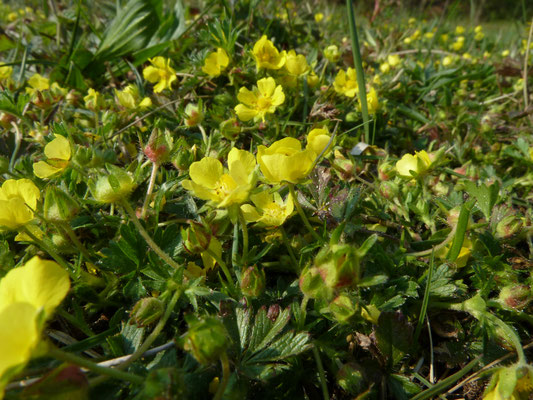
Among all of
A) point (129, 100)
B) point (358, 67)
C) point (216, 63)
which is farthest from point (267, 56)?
point (129, 100)

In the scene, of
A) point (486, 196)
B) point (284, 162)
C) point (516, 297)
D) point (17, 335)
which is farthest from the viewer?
point (486, 196)

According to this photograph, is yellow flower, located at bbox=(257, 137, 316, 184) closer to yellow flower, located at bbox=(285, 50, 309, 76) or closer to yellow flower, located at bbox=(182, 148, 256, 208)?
yellow flower, located at bbox=(182, 148, 256, 208)

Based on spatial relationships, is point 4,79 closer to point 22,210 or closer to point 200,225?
point 22,210

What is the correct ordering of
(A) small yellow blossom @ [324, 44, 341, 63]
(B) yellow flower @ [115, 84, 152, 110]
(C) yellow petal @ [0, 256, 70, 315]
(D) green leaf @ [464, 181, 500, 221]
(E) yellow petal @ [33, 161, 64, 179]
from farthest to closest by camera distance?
(A) small yellow blossom @ [324, 44, 341, 63], (B) yellow flower @ [115, 84, 152, 110], (D) green leaf @ [464, 181, 500, 221], (E) yellow petal @ [33, 161, 64, 179], (C) yellow petal @ [0, 256, 70, 315]

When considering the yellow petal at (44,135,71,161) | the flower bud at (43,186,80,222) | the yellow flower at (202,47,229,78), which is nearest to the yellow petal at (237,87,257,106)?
the yellow flower at (202,47,229,78)

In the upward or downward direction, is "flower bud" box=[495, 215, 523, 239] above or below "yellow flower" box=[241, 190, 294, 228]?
below

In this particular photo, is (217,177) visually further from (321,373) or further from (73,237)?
(321,373)
